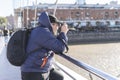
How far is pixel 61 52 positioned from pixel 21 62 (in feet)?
1.32

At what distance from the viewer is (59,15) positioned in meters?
68.6

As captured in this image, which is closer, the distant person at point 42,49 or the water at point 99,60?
the distant person at point 42,49

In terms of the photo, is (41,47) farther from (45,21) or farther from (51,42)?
(45,21)

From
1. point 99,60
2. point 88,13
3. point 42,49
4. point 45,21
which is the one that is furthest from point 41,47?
point 88,13

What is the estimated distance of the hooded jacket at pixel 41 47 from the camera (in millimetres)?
3404

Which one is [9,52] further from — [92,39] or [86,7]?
[86,7]

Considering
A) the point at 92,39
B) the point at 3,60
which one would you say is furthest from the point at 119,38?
the point at 3,60

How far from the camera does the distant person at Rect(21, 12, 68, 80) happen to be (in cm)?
341

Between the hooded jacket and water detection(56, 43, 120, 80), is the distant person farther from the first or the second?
water detection(56, 43, 120, 80)

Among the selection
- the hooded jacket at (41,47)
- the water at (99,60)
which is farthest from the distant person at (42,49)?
the water at (99,60)

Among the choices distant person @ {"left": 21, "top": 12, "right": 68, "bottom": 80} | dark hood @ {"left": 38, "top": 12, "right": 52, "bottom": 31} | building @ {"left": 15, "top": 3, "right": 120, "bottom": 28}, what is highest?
dark hood @ {"left": 38, "top": 12, "right": 52, "bottom": 31}

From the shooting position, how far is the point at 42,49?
11.3ft

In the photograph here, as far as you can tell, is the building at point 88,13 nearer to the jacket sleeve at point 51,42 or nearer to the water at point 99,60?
the water at point 99,60

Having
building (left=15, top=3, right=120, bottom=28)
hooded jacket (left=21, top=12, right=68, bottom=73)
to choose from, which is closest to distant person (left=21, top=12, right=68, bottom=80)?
hooded jacket (left=21, top=12, right=68, bottom=73)
